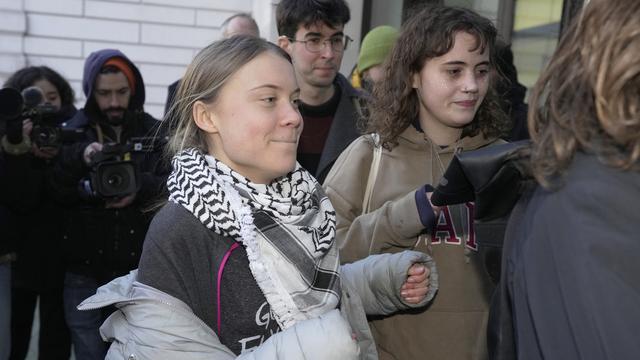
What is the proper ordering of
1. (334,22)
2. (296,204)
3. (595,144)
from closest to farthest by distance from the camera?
(595,144)
(296,204)
(334,22)

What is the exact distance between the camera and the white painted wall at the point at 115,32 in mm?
9031

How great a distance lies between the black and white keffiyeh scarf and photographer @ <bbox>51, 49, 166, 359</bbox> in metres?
1.75

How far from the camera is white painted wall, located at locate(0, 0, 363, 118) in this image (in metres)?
9.03

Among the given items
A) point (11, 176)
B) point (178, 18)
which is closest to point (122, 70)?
point (11, 176)

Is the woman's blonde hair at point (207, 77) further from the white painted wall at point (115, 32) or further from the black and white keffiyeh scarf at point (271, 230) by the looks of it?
the white painted wall at point (115, 32)

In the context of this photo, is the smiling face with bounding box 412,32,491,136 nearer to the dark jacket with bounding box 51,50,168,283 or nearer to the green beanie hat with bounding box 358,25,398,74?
the dark jacket with bounding box 51,50,168,283

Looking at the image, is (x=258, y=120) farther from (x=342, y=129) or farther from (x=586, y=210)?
(x=342, y=129)

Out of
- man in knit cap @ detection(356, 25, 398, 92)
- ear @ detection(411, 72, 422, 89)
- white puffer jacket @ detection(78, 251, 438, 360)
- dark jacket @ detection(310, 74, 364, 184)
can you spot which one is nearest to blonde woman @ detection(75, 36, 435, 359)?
white puffer jacket @ detection(78, 251, 438, 360)

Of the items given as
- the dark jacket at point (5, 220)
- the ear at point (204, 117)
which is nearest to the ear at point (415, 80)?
the ear at point (204, 117)

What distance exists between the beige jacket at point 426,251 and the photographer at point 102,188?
4.75 ft

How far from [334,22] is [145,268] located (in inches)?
85.5

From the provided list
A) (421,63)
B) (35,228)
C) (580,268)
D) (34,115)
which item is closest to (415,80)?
(421,63)

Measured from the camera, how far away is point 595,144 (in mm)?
1030

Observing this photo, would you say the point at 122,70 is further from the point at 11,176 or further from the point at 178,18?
the point at 178,18
